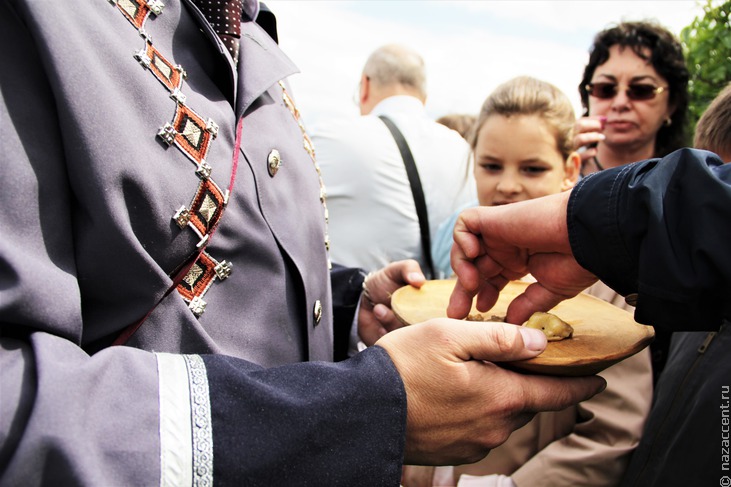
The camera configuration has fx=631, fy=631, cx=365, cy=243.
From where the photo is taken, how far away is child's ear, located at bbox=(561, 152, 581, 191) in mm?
3316

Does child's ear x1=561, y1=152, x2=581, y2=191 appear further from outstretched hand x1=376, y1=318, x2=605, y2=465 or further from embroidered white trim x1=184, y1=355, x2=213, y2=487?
embroidered white trim x1=184, y1=355, x2=213, y2=487

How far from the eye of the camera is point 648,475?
190cm

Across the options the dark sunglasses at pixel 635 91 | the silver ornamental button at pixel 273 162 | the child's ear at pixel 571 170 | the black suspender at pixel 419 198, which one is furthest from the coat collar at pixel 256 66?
the dark sunglasses at pixel 635 91

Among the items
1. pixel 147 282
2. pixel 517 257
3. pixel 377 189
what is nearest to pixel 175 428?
pixel 147 282

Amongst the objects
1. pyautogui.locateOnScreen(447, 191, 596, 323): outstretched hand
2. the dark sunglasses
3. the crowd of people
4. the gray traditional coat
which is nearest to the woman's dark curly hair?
the dark sunglasses

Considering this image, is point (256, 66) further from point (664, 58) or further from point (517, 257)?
point (664, 58)

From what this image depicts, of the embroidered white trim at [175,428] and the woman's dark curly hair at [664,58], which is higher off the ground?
the woman's dark curly hair at [664,58]

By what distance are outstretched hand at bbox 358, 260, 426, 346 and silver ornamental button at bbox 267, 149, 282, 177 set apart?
2.15ft

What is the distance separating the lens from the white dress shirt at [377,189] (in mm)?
3604

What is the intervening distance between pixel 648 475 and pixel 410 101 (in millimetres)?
3138

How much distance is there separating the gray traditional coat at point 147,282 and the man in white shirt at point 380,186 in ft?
7.09

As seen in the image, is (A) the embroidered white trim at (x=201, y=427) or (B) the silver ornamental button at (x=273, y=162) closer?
(A) the embroidered white trim at (x=201, y=427)

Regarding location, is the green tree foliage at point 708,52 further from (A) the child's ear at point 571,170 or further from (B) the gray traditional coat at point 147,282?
(B) the gray traditional coat at point 147,282

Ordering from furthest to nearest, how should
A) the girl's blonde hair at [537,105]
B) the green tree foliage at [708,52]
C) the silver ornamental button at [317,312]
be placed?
the green tree foliage at [708,52]
the girl's blonde hair at [537,105]
the silver ornamental button at [317,312]
